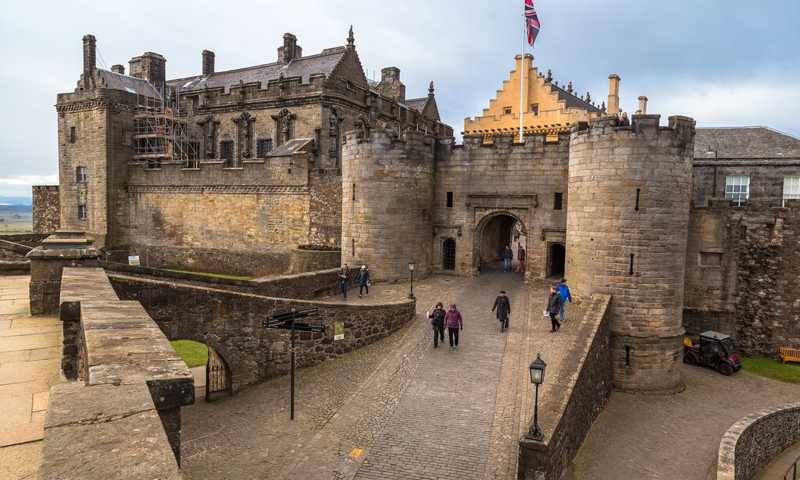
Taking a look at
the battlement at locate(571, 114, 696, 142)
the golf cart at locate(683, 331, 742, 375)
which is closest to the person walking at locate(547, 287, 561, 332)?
the battlement at locate(571, 114, 696, 142)

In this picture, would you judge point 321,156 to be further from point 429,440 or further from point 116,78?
point 429,440

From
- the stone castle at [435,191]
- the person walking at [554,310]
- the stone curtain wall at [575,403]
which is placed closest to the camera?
the stone curtain wall at [575,403]

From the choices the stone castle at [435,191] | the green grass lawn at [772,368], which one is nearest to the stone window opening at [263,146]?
the stone castle at [435,191]

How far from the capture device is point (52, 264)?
33.2ft

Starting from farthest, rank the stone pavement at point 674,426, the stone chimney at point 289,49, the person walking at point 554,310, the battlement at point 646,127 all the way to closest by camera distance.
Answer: the stone chimney at point 289,49, the battlement at point 646,127, the person walking at point 554,310, the stone pavement at point 674,426

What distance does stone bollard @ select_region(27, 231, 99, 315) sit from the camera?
9.64 m

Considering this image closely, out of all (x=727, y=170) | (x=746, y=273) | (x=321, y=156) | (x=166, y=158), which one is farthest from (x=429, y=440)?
(x=166, y=158)

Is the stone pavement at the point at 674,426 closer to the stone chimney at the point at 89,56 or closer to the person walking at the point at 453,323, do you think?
the person walking at the point at 453,323

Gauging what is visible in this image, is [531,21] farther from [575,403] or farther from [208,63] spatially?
[208,63]

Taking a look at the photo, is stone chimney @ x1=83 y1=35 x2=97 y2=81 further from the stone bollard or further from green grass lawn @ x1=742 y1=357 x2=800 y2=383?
green grass lawn @ x1=742 y1=357 x2=800 y2=383

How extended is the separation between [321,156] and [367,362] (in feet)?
56.0

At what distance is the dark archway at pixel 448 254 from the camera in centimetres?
2473

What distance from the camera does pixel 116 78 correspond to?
120 feet

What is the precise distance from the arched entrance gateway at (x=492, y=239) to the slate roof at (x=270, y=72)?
541 inches
